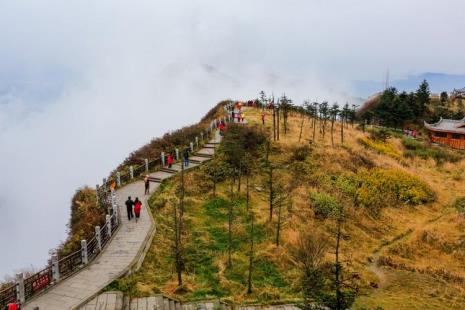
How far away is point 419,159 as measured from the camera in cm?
4278

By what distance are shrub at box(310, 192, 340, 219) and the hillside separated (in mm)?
65

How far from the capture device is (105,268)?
1798 centimetres

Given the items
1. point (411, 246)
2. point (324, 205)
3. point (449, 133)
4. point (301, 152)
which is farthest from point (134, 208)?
point (449, 133)

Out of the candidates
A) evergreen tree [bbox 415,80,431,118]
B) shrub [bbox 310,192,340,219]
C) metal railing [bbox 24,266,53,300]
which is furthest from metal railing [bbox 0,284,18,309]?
evergreen tree [bbox 415,80,431,118]

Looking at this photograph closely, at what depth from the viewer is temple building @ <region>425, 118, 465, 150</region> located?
52.6 metres

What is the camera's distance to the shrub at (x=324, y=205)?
25.9m

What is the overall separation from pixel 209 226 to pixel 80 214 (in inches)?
280

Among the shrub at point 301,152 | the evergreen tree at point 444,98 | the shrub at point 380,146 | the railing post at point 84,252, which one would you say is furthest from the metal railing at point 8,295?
the evergreen tree at point 444,98

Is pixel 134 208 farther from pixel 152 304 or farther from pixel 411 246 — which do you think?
pixel 411 246

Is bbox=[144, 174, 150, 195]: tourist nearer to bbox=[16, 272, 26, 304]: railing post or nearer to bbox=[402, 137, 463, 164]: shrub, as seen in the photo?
bbox=[16, 272, 26, 304]: railing post

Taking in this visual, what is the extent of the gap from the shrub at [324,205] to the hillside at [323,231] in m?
0.07

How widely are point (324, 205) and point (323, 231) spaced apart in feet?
8.99

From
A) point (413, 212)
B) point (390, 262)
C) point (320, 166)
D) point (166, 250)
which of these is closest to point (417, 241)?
point (390, 262)

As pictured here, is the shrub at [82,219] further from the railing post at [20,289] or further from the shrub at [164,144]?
the shrub at [164,144]
